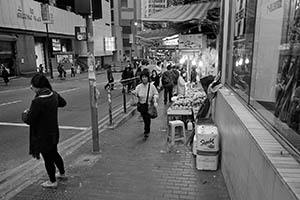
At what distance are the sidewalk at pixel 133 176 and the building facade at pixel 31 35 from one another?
574 inches

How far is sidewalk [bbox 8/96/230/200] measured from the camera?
3.83 metres

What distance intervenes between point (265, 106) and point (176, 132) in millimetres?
3629

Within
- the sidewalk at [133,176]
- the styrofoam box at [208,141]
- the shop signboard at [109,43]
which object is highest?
the shop signboard at [109,43]

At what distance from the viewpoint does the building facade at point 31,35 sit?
21.3 m

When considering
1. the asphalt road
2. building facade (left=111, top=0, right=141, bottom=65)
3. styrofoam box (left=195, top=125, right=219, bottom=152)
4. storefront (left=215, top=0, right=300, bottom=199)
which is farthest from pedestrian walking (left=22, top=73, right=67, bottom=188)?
building facade (left=111, top=0, right=141, bottom=65)

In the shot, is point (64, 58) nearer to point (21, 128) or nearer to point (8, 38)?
point (8, 38)

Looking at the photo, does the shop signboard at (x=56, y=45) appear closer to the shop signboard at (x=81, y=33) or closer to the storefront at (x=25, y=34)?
the storefront at (x=25, y=34)

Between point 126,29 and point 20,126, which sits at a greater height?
point 126,29

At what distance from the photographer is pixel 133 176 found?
4414 mm

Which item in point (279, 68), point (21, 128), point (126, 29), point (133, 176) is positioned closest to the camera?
point (279, 68)

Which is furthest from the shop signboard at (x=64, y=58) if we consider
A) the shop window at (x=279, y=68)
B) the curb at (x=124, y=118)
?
the shop window at (x=279, y=68)

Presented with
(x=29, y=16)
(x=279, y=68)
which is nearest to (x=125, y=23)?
(x=29, y=16)

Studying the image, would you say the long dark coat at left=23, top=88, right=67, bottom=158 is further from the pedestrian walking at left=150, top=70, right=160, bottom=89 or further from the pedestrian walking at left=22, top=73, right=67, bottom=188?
the pedestrian walking at left=150, top=70, right=160, bottom=89

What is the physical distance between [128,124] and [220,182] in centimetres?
433
